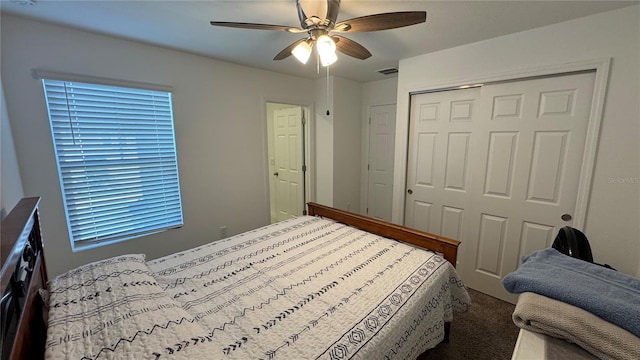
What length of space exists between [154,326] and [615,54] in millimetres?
3082

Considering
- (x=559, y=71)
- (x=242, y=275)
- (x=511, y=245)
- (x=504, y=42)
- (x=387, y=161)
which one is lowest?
(x=511, y=245)

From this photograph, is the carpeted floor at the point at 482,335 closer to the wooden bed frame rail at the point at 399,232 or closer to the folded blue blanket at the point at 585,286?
the wooden bed frame rail at the point at 399,232

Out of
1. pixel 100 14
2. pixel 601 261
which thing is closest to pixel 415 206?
pixel 601 261

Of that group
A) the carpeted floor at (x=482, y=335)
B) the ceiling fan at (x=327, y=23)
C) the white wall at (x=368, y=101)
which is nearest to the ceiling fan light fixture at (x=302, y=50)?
the ceiling fan at (x=327, y=23)

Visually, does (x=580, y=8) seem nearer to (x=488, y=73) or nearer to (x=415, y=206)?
(x=488, y=73)

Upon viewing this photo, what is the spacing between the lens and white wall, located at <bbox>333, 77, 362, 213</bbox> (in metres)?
3.51

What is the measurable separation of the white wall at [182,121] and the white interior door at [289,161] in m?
0.50

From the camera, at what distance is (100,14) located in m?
1.68

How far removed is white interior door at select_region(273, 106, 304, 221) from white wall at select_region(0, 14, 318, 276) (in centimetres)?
50

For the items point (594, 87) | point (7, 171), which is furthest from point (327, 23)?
point (7, 171)

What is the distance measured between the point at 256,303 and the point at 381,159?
2.93 m

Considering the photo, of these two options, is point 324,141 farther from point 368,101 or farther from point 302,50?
point 302,50

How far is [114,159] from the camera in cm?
221

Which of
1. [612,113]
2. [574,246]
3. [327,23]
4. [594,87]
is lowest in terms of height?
[574,246]
